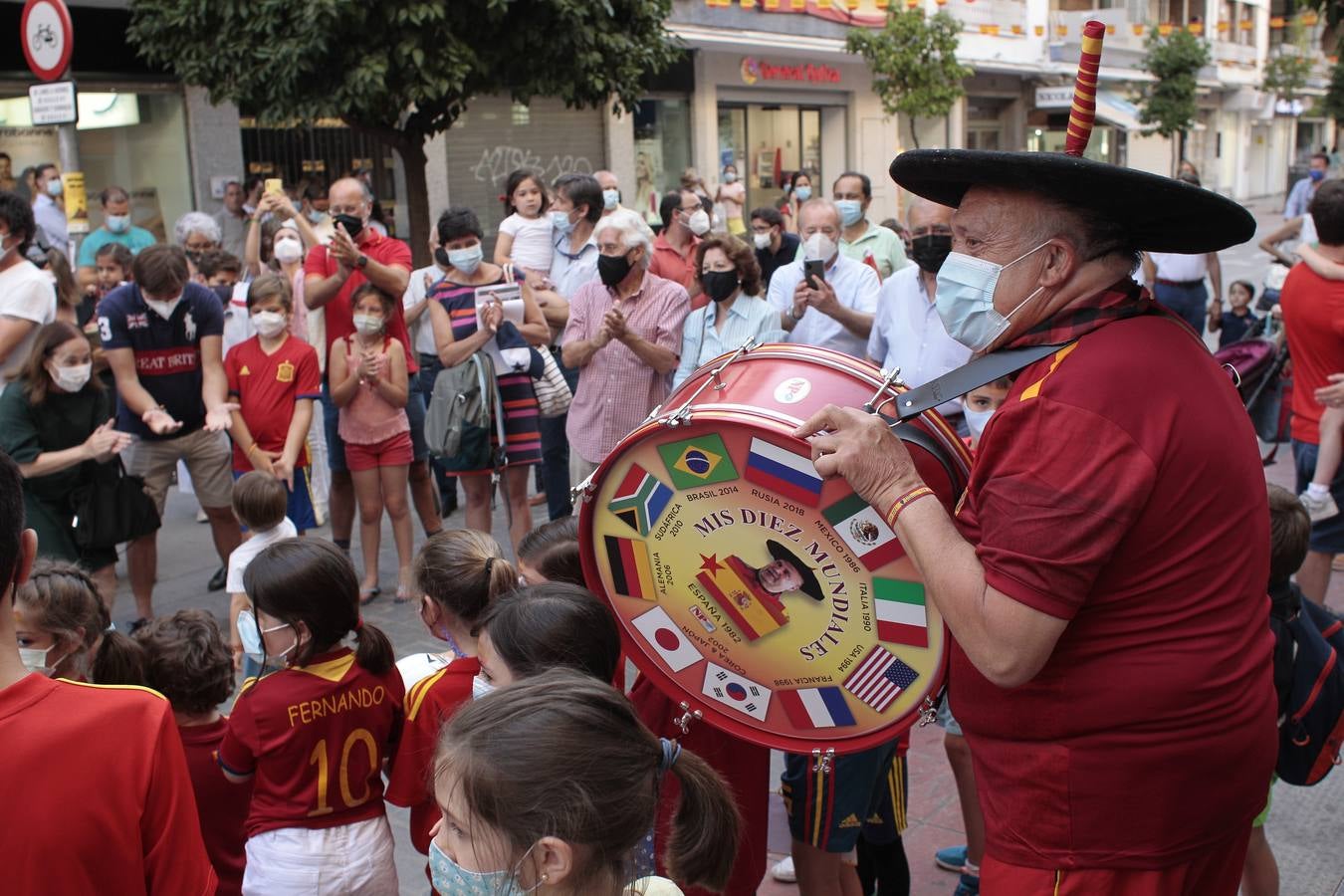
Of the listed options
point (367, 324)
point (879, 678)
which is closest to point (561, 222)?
point (367, 324)

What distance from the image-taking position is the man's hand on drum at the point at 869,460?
2205 mm

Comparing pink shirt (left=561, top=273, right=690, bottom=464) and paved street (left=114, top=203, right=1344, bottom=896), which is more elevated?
pink shirt (left=561, top=273, right=690, bottom=464)

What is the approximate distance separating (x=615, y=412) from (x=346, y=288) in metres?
1.80

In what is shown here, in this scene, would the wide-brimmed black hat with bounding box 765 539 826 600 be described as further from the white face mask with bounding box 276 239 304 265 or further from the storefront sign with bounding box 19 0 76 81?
the storefront sign with bounding box 19 0 76 81

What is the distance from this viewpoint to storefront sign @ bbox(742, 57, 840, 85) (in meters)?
24.1

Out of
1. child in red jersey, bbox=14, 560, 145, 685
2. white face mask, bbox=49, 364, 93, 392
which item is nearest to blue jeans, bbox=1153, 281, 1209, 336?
white face mask, bbox=49, 364, 93, 392

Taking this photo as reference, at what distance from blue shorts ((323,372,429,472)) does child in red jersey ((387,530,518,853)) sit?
133 inches

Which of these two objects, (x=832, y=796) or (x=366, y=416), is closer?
(x=832, y=796)

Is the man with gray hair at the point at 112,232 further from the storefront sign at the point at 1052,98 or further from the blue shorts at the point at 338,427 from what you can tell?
the storefront sign at the point at 1052,98

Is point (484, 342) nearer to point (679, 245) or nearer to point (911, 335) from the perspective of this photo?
point (911, 335)

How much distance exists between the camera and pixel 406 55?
1023cm

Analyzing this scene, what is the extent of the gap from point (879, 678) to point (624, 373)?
368 cm

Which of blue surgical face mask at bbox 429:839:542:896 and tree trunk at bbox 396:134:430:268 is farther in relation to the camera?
tree trunk at bbox 396:134:430:268

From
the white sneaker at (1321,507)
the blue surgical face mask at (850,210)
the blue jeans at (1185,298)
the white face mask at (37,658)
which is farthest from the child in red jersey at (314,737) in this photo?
the blue jeans at (1185,298)
